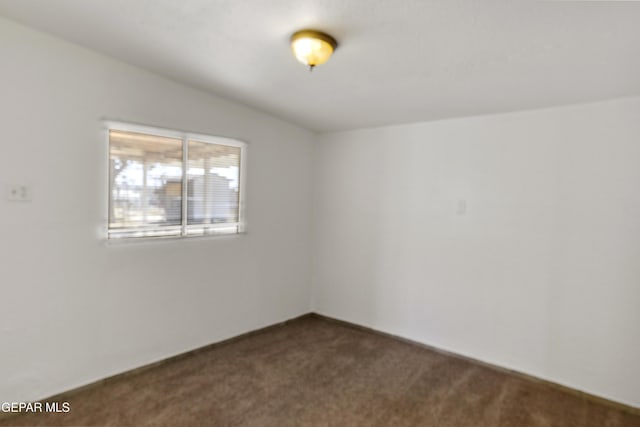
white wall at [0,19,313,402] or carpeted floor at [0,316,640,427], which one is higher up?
white wall at [0,19,313,402]

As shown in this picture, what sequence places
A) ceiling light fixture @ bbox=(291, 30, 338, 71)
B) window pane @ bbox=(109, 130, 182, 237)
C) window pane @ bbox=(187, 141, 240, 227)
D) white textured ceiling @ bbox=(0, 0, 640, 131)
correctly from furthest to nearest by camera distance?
1. window pane @ bbox=(187, 141, 240, 227)
2. window pane @ bbox=(109, 130, 182, 237)
3. ceiling light fixture @ bbox=(291, 30, 338, 71)
4. white textured ceiling @ bbox=(0, 0, 640, 131)

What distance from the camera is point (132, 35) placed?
2.40m

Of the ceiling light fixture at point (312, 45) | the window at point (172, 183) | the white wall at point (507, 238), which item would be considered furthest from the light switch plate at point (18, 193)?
the white wall at point (507, 238)

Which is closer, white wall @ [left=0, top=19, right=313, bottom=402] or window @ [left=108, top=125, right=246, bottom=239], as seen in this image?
white wall @ [left=0, top=19, right=313, bottom=402]

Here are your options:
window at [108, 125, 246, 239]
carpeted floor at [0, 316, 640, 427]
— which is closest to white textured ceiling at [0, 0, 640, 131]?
window at [108, 125, 246, 239]

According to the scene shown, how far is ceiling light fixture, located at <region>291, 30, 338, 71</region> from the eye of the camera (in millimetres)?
A: 2078

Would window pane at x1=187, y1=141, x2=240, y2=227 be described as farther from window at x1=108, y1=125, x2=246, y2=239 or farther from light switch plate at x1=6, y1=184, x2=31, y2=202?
light switch plate at x1=6, y1=184, x2=31, y2=202

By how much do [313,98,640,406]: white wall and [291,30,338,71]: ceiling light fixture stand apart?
1.77 meters

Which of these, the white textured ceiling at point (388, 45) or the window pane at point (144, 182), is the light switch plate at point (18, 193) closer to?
the window pane at point (144, 182)

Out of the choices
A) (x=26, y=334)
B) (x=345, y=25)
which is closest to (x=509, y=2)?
(x=345, y=25)

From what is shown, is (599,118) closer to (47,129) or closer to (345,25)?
(345,25)

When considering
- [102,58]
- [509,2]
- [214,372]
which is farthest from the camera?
[214,372]

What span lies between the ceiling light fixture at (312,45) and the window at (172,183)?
1569 mm

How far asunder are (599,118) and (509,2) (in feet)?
5.43
